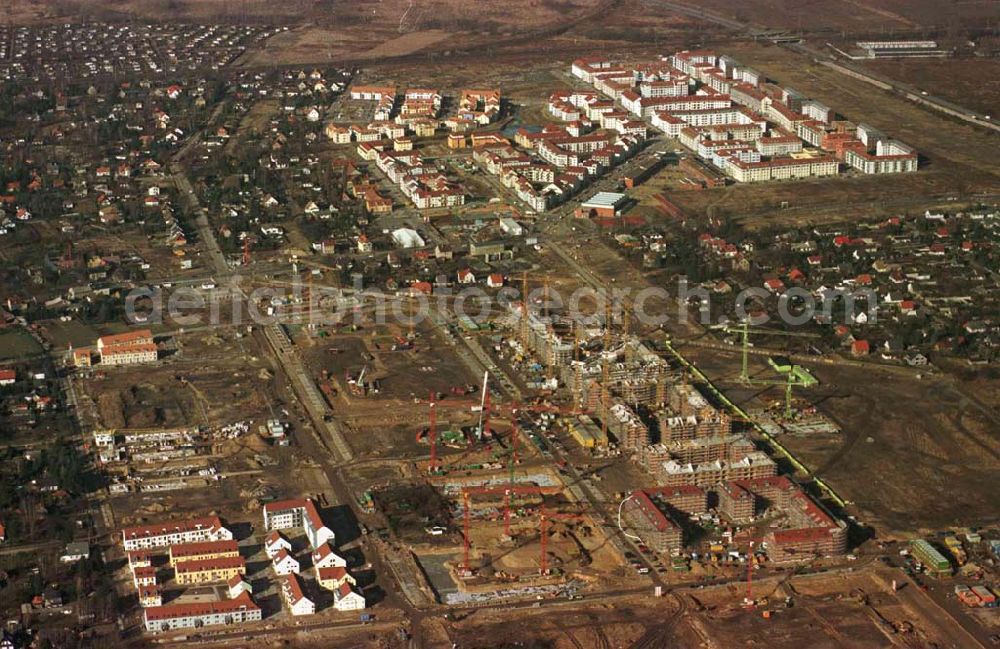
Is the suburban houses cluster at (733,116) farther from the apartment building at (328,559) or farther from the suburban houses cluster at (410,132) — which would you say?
the apartment building at (328,559)

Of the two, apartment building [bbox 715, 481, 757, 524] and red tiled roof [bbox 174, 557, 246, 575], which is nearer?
red tiled roof [bbox 174, 557, 246, 575]

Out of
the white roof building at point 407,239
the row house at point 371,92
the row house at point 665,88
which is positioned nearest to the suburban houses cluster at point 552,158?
the white roof building at point 407,239

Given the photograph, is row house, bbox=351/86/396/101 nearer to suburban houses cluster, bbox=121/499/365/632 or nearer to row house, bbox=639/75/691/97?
row house, bbox=639/75/691/97

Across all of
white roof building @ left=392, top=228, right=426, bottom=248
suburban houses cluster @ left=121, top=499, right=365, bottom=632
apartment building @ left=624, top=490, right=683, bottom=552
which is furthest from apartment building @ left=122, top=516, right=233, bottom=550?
white roof building @ left=392, top=228, right=426, bottom=248

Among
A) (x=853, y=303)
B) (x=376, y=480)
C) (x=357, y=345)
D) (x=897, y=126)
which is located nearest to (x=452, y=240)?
(x=357, y=345)

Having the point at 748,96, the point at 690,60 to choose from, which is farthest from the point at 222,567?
the point at 690,60

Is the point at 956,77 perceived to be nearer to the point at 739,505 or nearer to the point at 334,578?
the point at 739,505

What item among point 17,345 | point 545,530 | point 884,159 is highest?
point 545,530
